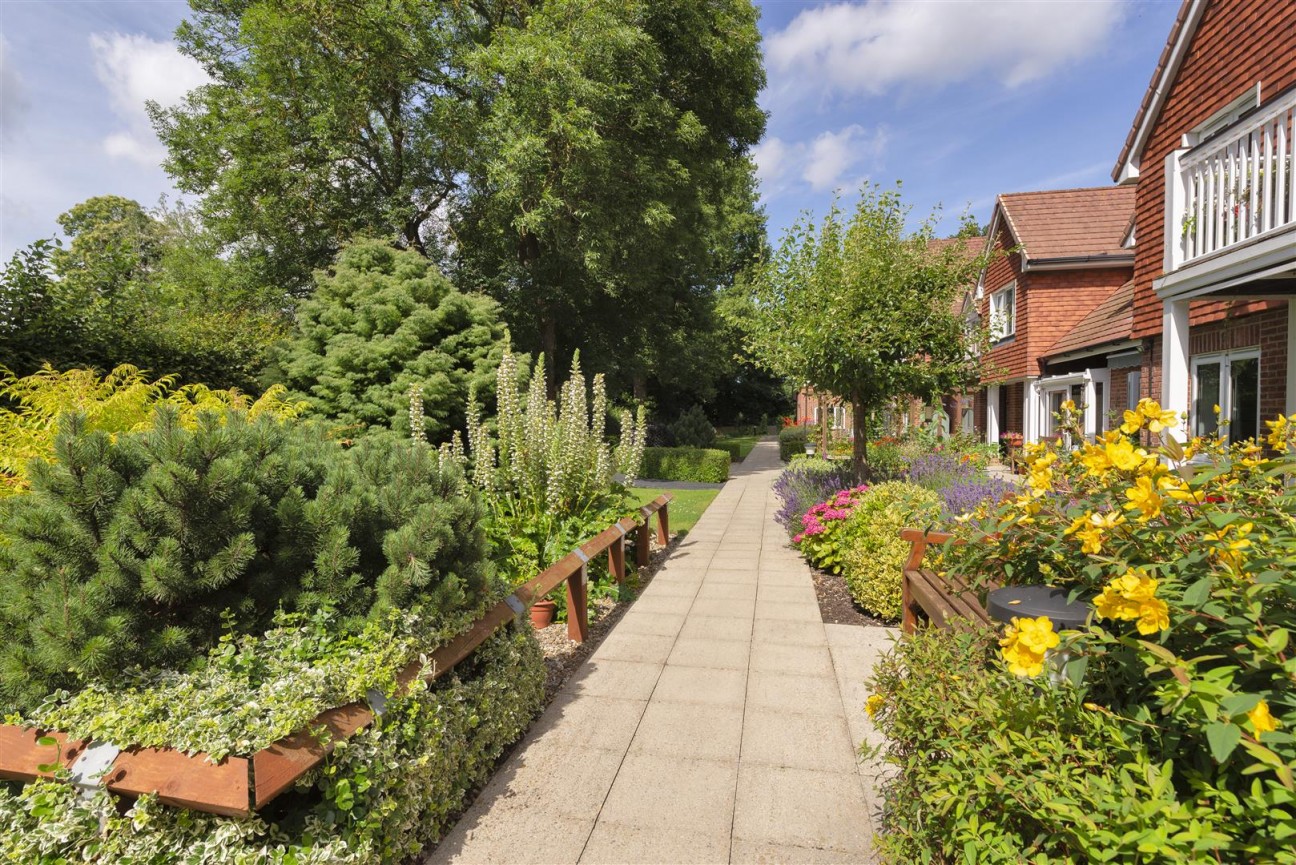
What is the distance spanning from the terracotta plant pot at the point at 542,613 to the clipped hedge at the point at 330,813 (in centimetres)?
215

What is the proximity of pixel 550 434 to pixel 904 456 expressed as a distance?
7.77m

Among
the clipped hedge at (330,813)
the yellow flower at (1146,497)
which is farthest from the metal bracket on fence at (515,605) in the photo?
the yellow flower at (1146,497)

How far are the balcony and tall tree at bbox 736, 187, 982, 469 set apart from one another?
2.07 meters

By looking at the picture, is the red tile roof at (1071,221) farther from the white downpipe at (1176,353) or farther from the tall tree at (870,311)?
the tall tree at (870,311)

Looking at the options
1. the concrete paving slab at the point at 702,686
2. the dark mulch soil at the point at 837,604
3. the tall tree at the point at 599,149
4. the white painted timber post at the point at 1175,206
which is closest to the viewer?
the concrete paving slab at the point at 702,686

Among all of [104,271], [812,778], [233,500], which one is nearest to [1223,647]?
[812,778]

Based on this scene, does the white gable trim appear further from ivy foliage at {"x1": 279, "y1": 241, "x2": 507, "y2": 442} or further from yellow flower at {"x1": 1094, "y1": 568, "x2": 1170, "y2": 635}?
yellow flower at {"x1": 1094, "y1": 568, "x2": 1170, "y2": 635}

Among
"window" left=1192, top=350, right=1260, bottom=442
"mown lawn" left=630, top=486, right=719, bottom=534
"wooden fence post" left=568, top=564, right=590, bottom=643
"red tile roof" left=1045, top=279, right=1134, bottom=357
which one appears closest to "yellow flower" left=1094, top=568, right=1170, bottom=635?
"wooden fence post" left=568, top=564, right=590, bottom=643

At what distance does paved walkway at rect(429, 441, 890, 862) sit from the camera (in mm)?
2469

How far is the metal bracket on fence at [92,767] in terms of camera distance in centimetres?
173

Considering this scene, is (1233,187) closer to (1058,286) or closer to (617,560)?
(617,560)

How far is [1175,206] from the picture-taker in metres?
7.01

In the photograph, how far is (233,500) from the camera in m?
2.16

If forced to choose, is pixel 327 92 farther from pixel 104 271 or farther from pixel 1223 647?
pixel 1223 647
